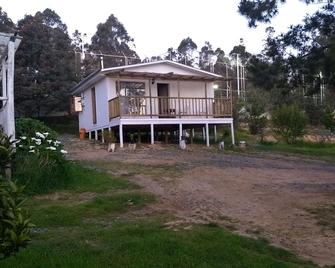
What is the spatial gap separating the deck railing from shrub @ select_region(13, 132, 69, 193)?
946cm

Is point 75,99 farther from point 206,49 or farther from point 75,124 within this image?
point 206,49

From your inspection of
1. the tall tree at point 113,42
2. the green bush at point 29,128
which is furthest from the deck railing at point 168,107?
the tall tree at point 113,42

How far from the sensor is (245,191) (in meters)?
10.0

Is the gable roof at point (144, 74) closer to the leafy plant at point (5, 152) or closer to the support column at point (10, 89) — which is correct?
the support column at point (10, 89)

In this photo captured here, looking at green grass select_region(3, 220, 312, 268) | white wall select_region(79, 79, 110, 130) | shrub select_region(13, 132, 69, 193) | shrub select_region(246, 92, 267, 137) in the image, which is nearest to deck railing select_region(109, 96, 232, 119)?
white wall select_region(79, 79, 110, 130)

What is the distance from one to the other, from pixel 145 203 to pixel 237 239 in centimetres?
251

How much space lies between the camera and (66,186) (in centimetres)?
957

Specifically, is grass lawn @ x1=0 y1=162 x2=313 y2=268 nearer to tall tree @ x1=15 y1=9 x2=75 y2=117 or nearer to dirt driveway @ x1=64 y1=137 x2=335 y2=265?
dirt driveway @ x1=64 y1=137 x2=335 y2=265

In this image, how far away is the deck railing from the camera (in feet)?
65.6

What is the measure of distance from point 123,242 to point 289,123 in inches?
785

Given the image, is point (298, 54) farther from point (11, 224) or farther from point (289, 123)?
point (289, 123)

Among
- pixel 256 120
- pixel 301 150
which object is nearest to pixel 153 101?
pixel 301 150

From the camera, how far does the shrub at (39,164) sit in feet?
29.9

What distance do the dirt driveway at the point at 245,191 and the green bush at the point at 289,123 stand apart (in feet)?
23.9
